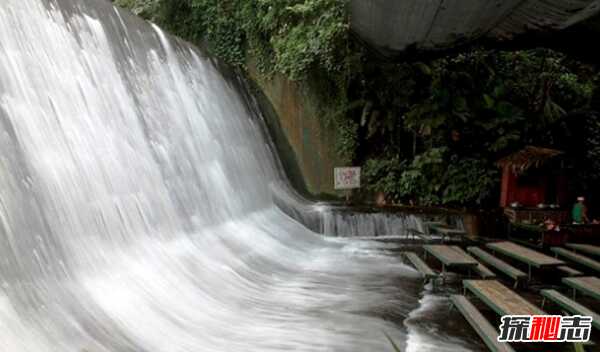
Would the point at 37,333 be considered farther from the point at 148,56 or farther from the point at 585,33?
the point at 148,56

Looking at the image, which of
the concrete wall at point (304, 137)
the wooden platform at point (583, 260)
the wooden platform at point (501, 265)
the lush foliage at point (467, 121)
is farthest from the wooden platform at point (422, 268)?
the concrete wall at point (304, 137)

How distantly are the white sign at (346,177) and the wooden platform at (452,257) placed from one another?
195 inches

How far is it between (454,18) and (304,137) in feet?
33.9

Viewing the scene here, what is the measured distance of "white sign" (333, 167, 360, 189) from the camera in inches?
507

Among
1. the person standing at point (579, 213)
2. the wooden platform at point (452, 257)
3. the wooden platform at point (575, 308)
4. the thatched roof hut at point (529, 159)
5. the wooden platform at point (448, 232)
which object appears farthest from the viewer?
the thatched roof hut at point (529, 159)

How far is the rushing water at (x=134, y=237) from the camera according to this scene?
442cm

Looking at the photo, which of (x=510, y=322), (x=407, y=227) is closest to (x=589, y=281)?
(x=510, y=322)

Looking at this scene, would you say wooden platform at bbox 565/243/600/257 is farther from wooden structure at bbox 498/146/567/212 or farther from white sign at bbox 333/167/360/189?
white sign at bbox 333/167/360/189

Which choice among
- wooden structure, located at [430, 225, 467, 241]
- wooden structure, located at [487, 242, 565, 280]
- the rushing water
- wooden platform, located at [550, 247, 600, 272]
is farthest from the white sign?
wooden platform, located at [550, 247, 600, 272]

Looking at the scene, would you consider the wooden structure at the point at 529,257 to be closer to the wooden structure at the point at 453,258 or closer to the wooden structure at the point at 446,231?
the wooden structure at the point at 453,258

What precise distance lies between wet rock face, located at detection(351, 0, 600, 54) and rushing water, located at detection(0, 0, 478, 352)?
2.70 m

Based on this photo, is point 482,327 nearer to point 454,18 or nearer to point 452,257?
point 452,257

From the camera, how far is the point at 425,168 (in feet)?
41.4

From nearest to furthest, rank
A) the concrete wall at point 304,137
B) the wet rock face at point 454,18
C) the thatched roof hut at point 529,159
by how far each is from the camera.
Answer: the wet rock face at point 454,18, the thatched roof hut at point 529,159, the concrete wall at point 304,137
